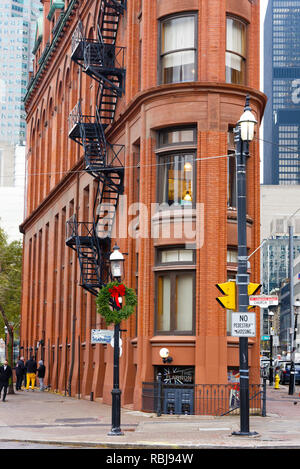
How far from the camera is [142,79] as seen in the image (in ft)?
95.2

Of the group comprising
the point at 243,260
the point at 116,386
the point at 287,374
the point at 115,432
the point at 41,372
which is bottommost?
the point at 287,374

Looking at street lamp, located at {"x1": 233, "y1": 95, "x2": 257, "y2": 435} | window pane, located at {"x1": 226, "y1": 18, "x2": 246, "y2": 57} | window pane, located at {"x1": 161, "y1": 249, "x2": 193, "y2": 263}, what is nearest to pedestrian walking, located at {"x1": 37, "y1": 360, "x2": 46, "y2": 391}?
window pane, located at {"x1": 161, "y1": 249, "x2": 193, "y2": 263}

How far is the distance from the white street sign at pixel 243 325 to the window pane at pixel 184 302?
7646 mm

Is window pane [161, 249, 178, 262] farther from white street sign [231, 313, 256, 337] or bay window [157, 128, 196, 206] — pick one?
white street sign [231, 313, 256, 337]

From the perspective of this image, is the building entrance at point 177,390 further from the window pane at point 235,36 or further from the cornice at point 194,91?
the window pane at point 235,36

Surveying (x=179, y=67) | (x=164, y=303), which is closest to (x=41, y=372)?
(x=164, y=303)

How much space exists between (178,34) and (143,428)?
14.4m

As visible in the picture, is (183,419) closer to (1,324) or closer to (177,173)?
(177,173)

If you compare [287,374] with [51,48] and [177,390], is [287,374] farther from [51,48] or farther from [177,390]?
[177,390]

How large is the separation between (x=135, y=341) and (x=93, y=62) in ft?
43.8

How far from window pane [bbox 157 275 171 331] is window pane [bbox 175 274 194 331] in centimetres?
36

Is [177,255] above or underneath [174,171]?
underneath

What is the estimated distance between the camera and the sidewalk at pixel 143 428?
1773 cm

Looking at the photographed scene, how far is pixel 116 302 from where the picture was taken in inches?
829
